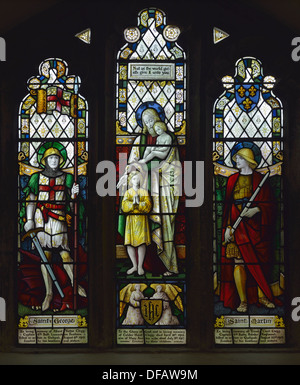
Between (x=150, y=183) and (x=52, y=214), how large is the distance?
1001 mm

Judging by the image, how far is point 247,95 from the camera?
9.01 meters

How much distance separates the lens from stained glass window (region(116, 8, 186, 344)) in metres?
8.73

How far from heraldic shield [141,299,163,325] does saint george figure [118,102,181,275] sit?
0.30m

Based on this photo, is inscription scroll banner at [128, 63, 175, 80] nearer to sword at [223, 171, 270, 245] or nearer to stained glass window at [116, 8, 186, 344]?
stained glass window at [116, 8, 186, 344]

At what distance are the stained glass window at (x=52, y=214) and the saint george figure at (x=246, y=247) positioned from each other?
1396 mm

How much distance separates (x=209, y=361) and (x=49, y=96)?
9.92 ft

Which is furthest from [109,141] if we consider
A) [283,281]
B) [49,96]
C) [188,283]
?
[283,281]

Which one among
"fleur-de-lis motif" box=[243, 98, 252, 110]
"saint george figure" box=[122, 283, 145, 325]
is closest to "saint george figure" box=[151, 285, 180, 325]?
"saint george figure" box=[122, 283, 145, 325]

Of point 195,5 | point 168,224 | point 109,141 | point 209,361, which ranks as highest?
point 195,5

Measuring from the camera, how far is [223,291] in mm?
8773

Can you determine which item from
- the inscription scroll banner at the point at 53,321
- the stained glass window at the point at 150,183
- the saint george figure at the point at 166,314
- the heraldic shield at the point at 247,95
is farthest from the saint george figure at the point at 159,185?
the inscription scroll banner at the point at 53,321

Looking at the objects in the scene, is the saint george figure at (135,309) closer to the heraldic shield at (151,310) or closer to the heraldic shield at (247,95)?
the heraldic shield at (151,310)

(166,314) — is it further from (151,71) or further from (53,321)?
(151,71)

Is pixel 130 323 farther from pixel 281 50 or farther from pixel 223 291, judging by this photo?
pixel 281 50
